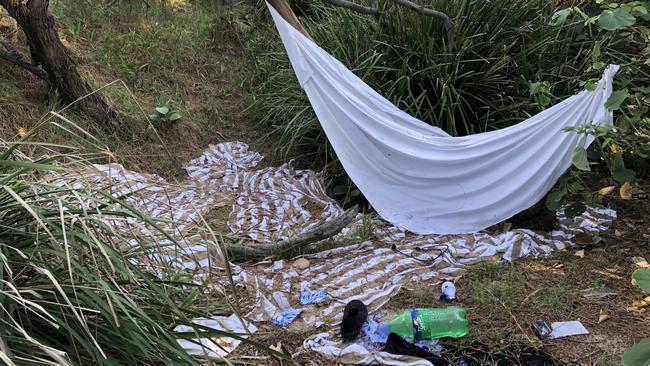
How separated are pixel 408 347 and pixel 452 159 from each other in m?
1.46

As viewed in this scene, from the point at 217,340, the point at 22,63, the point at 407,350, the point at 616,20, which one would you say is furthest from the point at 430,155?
the point at 22,63

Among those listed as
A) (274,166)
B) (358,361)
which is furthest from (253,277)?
(274,166)

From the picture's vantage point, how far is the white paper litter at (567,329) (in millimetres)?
2344

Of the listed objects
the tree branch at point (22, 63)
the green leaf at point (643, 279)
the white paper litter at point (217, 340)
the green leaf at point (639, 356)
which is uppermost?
the tree branch at point (22, 63)

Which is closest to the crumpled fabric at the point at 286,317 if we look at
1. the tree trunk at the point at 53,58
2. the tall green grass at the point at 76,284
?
the tall green grass at the point at 76,284

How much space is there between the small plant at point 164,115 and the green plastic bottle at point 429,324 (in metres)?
3.27

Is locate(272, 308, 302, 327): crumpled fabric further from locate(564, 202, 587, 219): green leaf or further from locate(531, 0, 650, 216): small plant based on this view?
locate(564, 202, 587, 219): green leaf

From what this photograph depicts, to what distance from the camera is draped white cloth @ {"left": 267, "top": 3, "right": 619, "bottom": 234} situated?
10.6 ft

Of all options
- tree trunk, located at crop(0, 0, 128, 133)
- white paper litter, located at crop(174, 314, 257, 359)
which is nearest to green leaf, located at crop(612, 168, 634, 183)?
white paper litter, located at crop(174, 314, 257, 359)

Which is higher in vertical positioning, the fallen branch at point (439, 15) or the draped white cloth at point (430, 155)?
the fallen branch at point (439, 15)

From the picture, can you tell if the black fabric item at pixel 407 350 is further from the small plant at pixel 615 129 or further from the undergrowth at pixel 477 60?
the undergrowth at pixel 477 60

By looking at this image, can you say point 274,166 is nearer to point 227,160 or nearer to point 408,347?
point 227,160

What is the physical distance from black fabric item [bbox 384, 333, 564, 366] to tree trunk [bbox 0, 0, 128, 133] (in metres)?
3.03

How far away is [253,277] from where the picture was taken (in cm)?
282
